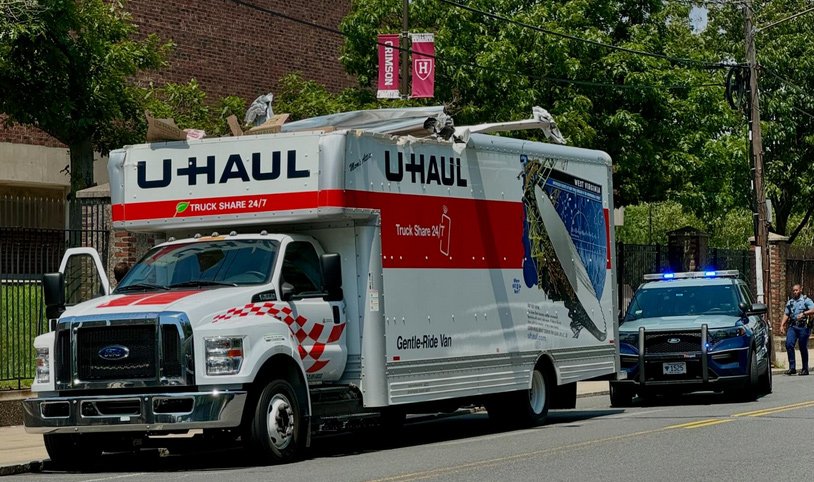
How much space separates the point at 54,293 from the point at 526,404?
6.14 metres

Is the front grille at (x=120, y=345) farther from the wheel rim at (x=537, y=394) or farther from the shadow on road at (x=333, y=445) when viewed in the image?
the wheel rim at (x=537, y=394)

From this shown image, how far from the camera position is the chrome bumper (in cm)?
1264

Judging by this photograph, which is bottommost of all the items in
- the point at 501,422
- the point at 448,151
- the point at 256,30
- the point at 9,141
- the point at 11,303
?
the point at 501,422

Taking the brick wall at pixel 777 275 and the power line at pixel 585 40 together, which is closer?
the power line at pixel 585 40

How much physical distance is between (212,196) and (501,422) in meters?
5.21

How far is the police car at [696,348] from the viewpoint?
2022 cm

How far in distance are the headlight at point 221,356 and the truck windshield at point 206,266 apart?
986mm

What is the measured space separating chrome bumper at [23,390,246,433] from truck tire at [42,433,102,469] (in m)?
0.50

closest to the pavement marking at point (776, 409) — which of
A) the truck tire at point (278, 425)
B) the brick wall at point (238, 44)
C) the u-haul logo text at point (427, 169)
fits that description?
the u-haul logo text at point (427, 169)

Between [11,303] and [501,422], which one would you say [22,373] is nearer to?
[11,303]

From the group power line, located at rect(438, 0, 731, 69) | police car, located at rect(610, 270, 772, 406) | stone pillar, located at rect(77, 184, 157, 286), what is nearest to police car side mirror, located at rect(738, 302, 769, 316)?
police car, located at rect(610, 270, 772, 406)

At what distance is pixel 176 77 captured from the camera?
37438 mm

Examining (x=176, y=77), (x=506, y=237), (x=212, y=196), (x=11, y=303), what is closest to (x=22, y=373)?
(x=11, y=303)

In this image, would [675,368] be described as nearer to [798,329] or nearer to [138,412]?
[798,329]
